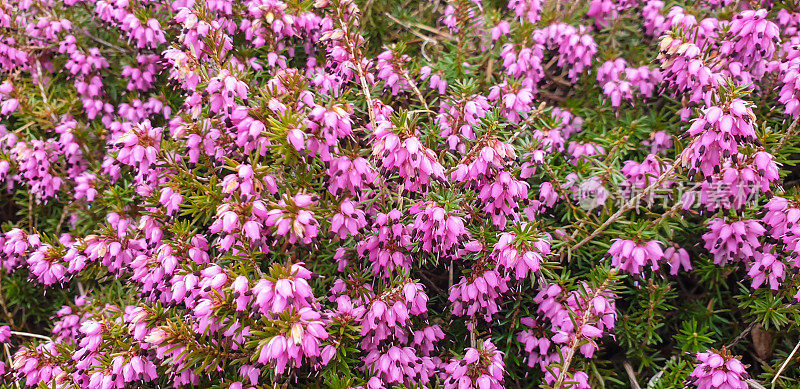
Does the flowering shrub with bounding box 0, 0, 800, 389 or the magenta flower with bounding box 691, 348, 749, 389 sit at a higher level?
the flowering shrub with bounding box 0, 0, 800, 389

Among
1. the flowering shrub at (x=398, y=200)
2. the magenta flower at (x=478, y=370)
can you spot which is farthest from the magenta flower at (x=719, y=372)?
the magenta flower at (x=478, y=370)

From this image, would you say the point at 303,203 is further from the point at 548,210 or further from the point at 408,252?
the point at 548,210

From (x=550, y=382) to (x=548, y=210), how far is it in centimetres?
125

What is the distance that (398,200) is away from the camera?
3.17 metres

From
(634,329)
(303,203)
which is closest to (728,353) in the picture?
(634,329)

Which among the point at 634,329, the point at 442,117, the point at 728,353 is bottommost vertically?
the point at 634,329

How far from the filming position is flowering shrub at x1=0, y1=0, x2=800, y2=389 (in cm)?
286

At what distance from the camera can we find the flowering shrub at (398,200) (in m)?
2.86

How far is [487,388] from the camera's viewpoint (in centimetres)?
285

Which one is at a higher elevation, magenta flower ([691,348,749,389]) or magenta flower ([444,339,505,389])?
magenta flower ([444,339,505,389])

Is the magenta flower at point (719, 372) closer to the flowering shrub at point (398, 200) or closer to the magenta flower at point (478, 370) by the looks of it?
the flowering shrub at point (398, 200)

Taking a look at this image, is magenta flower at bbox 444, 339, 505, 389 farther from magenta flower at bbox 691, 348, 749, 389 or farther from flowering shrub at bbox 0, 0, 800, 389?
magenta flower at bbox 691, 348, 749, 389

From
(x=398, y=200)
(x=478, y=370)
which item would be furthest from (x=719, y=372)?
(x=398, y=200)

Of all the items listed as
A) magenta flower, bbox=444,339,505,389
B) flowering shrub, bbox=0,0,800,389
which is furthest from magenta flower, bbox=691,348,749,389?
magenta flower, bbox=444,339,505,389
